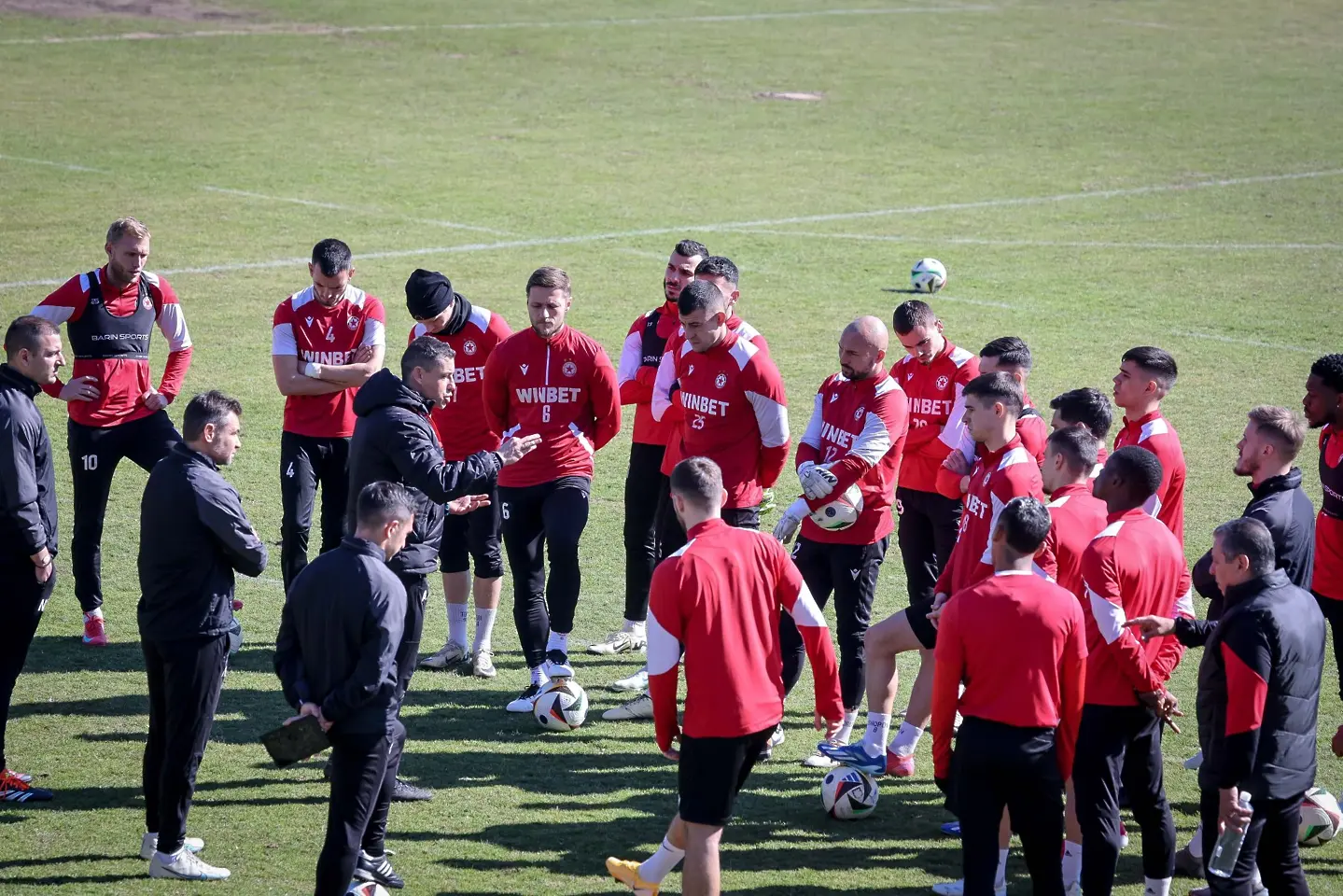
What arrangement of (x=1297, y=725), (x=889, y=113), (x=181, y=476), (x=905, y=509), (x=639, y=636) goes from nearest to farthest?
(x=1297, y=725), (x=181, y=476), (x=905, y=509), (x=639, y=636), (x=889, y=113)

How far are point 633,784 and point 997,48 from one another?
39542 mm

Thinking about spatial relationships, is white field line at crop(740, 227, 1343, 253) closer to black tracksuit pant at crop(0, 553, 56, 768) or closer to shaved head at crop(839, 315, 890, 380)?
shaved head at crop(839, 315, 890, 380)

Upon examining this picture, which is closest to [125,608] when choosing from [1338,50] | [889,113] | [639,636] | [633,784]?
[639,636]

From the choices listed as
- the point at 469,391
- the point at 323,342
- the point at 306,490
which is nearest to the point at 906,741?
the point at 469,391

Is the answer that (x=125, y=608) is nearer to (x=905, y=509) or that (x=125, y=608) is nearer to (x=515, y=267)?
(x=905, y=509)

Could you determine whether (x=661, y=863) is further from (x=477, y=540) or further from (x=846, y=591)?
(x=477, y=540)

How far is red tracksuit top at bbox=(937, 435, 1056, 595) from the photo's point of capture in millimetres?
7508

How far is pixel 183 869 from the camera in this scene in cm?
714

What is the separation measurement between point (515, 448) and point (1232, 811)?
434cm

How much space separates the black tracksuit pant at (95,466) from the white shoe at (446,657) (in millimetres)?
2251

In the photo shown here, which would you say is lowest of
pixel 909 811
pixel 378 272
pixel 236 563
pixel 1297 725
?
pixel 909 811

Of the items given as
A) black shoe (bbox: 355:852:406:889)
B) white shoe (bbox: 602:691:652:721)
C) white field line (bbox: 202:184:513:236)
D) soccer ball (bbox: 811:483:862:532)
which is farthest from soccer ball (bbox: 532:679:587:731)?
white field line (bbox: 202:184:513:236)

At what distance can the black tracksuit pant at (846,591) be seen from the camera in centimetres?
Result: 891

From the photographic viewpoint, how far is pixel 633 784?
8.50 m
